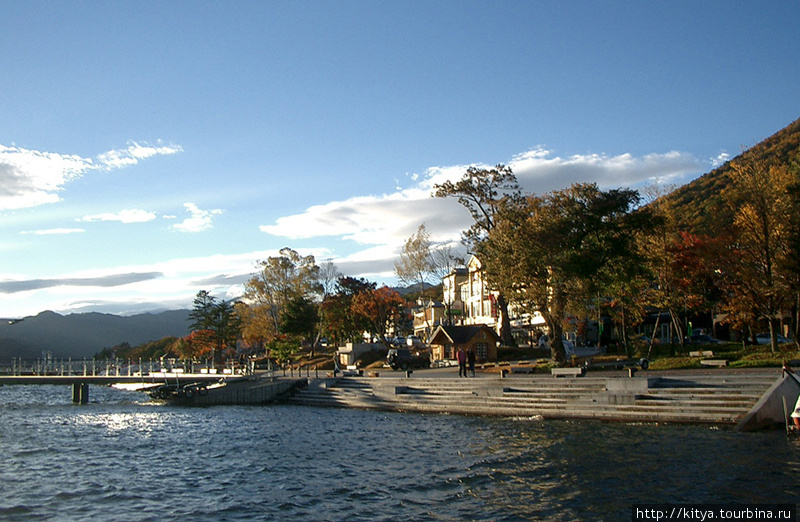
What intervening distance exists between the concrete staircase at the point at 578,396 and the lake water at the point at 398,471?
1382mm

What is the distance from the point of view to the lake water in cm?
1530

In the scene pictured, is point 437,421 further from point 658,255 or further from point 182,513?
point 658,255

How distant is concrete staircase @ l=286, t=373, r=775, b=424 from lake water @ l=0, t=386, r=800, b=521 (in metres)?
1.38

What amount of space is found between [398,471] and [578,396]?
533 inches

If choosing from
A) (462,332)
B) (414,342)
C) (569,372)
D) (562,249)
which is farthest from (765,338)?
(414,342)

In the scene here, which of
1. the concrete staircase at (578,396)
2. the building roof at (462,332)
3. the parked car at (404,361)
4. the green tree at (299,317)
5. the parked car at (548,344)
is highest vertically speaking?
the green tree at (299,317)

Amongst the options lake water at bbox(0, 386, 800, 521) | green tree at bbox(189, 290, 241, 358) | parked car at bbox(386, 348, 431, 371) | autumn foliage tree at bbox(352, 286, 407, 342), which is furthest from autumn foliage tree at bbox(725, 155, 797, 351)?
green tree at bbox(189, 290, 241, 358)

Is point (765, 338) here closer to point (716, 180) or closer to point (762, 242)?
point (762, 242)

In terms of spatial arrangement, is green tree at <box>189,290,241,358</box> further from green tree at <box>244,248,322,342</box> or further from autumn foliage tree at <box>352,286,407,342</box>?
autumn foliage tree at <box>352,286,407,342</box>

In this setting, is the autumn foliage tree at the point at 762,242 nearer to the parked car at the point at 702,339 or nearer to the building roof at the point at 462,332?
the parked car at the point at 702,339

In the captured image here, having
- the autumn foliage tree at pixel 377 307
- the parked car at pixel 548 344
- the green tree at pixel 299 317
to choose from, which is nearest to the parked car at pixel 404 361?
the parked car at pixel 548 344

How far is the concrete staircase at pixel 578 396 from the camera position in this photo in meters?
25.9

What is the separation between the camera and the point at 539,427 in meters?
27.3

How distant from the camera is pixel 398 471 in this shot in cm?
1970
